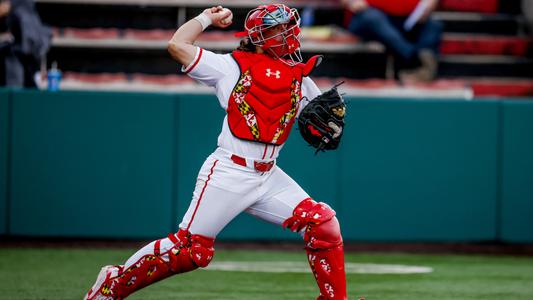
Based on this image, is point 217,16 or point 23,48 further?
point 23,48

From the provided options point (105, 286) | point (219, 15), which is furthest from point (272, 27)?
point (105, 286)

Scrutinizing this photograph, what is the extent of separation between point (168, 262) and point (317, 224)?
0.85m

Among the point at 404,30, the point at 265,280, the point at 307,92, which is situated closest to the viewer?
the point at 307,92

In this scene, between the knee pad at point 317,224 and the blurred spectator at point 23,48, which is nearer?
the knee pad at point 317,224

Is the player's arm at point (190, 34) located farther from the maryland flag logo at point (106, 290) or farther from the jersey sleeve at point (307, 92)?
the maryland flag logo at point (106, 290)

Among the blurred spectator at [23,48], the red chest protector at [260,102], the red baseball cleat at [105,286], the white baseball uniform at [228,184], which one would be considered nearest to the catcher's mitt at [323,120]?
the red chest protector at [260,102]

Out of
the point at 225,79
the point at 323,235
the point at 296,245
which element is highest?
the point at 225,79

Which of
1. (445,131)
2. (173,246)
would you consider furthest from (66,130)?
(173,246)

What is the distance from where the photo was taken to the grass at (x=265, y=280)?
7602mm

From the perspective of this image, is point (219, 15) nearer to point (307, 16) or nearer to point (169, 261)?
point (169, 261)

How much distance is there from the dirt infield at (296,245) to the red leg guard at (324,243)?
483cm

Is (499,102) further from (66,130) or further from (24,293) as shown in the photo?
(24,293)

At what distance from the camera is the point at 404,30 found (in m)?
13.5

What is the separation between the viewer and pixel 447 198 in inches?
433
